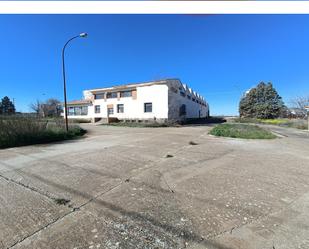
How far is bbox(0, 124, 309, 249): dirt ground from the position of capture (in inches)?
87.7

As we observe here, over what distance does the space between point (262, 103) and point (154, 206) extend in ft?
167

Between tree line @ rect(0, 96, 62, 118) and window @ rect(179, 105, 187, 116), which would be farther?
tree line @ rect(0, 96, 62, 118)

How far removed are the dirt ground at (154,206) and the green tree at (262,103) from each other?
45124 millimetres

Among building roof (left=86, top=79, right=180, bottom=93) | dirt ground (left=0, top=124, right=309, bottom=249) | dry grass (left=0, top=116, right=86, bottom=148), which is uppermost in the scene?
building roof (left=86, top=79, right=180, bottom=93)

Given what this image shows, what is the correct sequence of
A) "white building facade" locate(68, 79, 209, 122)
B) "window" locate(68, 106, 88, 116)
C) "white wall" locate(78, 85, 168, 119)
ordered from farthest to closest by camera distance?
"window" locate(68, 106, 88, 116)
"white building facade" locate(68, 79, 209, 122)
"white wall" locate(78, 85, 168, 119)

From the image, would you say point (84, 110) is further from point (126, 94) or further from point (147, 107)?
point (147, 107)

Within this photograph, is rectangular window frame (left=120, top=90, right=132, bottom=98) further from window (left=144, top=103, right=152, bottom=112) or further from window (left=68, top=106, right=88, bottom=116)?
window (left=68, top=106, right=88, bottom=116)

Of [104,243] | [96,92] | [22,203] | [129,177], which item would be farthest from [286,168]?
[96,92]

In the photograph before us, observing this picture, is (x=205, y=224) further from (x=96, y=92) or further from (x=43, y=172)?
(x=96, y=92)

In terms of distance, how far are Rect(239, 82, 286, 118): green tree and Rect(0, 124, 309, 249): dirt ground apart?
45.1 m

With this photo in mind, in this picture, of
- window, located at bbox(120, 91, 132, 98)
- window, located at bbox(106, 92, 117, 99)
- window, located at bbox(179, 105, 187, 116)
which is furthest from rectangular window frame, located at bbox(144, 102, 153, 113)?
window, located at bbox(106, 92, 117, 99)

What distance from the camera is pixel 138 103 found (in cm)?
2950

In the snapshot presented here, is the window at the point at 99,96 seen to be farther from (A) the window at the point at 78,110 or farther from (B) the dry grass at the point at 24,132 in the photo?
(B) the dry grass at the point at 24,132

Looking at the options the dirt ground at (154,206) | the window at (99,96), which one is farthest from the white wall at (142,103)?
the dirt ground at (154,206)
